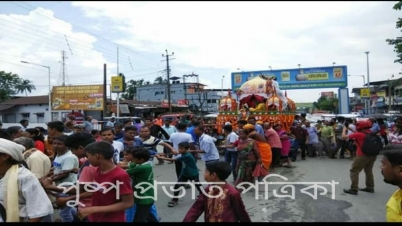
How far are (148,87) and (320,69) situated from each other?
135ft

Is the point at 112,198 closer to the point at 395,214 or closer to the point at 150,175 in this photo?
the point at 150,175

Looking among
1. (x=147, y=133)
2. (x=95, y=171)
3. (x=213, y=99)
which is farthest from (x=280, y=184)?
(x=213, y=99)

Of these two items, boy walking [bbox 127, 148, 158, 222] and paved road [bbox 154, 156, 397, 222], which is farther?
paved road [bbox 154, 156, 397, 222]

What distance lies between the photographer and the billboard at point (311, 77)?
82.3ft

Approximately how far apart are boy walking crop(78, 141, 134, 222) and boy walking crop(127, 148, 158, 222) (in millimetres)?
1035

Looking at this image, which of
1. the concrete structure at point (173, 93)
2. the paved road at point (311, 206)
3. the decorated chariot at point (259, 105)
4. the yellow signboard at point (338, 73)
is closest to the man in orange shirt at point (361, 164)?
the paved road at point (311, 206)

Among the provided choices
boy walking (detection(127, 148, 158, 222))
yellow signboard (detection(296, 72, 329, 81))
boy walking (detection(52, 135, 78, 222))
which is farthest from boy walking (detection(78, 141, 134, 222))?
yellow signboard (detection(296, 72, 329, 81))

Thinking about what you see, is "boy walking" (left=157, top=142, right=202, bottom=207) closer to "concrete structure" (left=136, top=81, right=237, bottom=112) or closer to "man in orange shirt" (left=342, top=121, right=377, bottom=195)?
"man in orange shirt" (left=342, top=121, right=377, bottom=195)

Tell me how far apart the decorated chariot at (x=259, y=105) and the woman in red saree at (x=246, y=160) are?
577 cm

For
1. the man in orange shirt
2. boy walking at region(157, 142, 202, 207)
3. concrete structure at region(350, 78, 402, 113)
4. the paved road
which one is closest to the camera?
the paved road

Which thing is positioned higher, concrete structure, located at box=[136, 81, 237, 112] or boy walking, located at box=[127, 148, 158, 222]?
concrete structure, located at box=[136, 81, 237, 112]

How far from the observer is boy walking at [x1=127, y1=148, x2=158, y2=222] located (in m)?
4.02

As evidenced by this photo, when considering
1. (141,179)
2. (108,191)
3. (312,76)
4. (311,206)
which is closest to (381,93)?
(312,76)

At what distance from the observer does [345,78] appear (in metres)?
25.0
